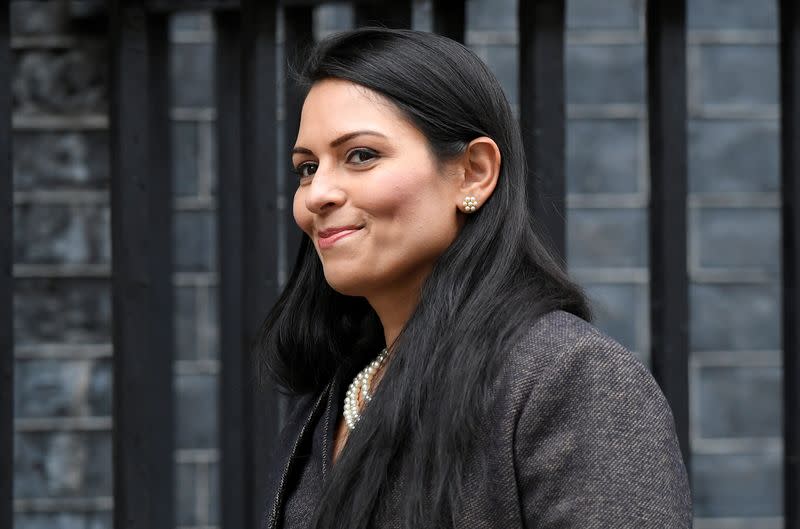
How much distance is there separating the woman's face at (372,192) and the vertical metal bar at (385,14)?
85 centimetres

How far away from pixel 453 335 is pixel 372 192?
24 cm

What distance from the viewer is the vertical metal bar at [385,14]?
2.79 metres

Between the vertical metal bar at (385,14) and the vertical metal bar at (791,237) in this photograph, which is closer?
the vertical metal bar at (791,237)

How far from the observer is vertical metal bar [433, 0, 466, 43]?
2814 millimetres

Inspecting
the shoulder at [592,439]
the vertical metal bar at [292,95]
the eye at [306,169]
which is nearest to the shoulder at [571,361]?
the shoulder at [592,439]

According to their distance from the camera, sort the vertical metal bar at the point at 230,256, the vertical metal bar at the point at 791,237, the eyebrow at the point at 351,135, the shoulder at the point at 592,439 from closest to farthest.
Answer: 1. the shoulder at the point at 592,439
2. the eyebrow at the point at 351,135
3. the vertical metal bar at the point at 791,237
4. the vertical metal bar at the point at 230,256

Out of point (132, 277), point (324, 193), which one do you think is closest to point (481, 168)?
point (324, 193)

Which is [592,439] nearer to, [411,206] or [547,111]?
[411,206]

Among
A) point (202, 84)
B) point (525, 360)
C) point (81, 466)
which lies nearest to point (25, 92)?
point (202, 84)

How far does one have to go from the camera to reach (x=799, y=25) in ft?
8.45

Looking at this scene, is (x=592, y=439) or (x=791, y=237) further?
(x=791, y=237)

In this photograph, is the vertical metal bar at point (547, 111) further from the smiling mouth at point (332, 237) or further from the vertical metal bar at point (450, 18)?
the smiling mouth at point (332, 237)

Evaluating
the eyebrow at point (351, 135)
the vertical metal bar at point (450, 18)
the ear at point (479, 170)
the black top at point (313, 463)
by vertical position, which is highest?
the vertical metal bar at point (450, 18)

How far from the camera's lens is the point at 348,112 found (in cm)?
193
